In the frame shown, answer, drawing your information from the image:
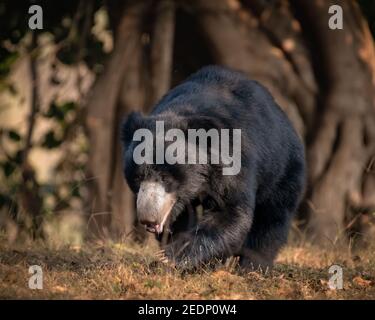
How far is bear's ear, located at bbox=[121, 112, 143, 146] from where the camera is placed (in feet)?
19.8

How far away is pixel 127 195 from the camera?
9.80 metres

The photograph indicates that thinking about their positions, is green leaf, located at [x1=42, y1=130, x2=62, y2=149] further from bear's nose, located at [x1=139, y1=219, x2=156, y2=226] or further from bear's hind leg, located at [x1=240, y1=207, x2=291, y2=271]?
bear's nose, located at [x1=139, y1=219, x2=156, y2=226]

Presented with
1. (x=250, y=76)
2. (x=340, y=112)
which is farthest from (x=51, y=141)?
(x=340, y=112)

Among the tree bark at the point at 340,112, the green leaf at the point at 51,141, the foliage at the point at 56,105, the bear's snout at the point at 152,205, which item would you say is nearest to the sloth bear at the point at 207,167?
the bear's snout at the point at 152,205

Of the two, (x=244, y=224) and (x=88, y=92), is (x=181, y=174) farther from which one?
(x=88, y=92)

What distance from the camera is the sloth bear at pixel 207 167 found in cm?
572

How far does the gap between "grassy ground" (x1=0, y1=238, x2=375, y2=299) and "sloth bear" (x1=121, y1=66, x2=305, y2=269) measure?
9.4 inches

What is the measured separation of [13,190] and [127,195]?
4.89ft

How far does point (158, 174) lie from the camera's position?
18.6 feet

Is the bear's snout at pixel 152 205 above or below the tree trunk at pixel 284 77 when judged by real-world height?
below

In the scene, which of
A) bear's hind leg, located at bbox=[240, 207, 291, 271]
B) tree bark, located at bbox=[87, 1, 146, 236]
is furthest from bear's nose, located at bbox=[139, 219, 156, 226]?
tree bark, located at bbox=[87, 1, 146, 236]

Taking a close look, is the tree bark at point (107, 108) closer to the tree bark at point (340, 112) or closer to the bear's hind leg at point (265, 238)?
the tree bark at point (340, 112)
